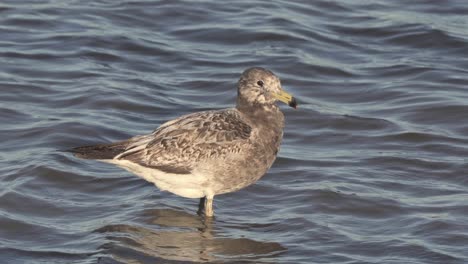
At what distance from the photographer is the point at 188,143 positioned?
12.1 meters

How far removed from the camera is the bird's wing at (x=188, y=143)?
39.2ft

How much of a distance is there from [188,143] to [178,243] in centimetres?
110

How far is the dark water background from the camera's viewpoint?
11594 mm

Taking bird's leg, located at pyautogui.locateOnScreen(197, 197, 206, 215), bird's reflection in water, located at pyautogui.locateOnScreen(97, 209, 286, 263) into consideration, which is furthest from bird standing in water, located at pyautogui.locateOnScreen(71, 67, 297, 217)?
bird's reflection in water, located at pyautogui.locateOnScreen(97, 209, 286, 263)

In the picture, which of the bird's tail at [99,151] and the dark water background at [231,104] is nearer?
the dark water background at [231,104]

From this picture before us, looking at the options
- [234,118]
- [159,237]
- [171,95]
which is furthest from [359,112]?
[159,237]

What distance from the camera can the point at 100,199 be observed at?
506 inches

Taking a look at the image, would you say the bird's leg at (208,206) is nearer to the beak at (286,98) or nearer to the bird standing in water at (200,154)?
the bird standing in water at (200,154)

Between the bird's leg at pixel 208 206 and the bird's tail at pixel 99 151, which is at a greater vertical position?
the bird's tail at pixel 99 151

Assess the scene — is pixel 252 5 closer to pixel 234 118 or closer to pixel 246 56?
pixel 246 56

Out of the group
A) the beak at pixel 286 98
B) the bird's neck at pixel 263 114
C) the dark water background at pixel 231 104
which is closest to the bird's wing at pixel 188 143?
the bird's neck at pixel 263 114

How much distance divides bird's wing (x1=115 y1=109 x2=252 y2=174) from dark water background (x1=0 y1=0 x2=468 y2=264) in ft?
2.20

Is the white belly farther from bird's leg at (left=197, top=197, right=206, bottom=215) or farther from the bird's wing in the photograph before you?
bird's leg at (left=197, top=197, right=206, bottom=215)

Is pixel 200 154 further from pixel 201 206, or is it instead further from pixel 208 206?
pixel 201 206
